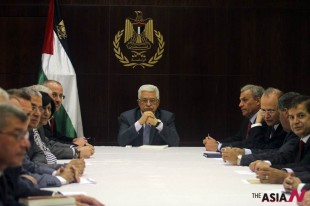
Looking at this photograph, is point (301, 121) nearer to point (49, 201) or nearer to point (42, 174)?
point (42, 174)

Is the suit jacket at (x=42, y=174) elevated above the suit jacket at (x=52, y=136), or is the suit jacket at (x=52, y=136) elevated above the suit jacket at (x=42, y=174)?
the suit jacket at (x=42, y=174)

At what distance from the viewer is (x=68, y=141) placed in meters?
7.49

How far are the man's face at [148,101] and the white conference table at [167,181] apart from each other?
1.41 meters

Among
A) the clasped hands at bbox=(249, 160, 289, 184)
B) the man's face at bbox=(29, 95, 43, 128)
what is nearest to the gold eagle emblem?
the man's face at bbox=(29, 95, 43, 128)

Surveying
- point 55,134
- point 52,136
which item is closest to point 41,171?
point 52,136

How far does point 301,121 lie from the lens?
197 inches

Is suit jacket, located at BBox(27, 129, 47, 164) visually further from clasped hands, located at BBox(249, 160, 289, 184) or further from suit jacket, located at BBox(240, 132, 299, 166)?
clasped hands, located at BBox(249, 160, 289, 184)

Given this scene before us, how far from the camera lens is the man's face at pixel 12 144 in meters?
2.80

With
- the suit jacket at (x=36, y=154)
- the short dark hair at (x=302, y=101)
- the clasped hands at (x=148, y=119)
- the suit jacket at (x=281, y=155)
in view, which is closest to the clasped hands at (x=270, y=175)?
the short dark hair at (x=302, y=101)

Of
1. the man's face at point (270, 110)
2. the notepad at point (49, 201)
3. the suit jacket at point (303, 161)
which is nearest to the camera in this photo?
the notepad at point (49, 201)

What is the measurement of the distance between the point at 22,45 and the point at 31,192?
20.6 feet

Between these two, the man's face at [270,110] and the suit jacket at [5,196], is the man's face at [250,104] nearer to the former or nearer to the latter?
the man's face at [270,110]

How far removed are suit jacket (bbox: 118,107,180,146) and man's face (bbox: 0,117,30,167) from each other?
16.3 feet

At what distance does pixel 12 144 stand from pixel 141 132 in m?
5.14
